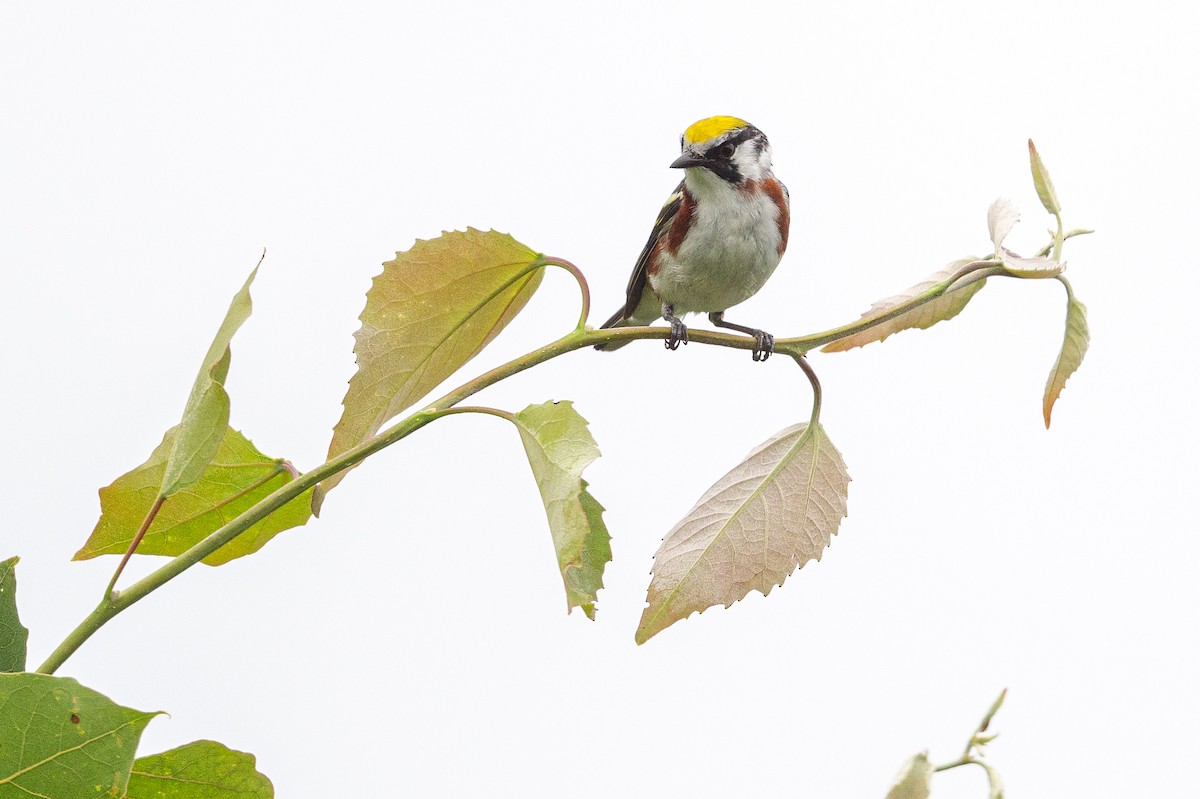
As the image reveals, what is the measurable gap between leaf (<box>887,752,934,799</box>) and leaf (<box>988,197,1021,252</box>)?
227 mm

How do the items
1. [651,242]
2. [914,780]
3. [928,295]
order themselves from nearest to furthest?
[914,780] → [928,295] → [651,242]

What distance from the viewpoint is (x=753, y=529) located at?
498 mm

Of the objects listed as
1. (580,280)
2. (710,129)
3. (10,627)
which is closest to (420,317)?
(580,280)

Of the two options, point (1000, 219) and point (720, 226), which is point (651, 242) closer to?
point (720, 226)

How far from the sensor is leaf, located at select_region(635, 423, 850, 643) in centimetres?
47

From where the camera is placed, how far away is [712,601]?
48 cm

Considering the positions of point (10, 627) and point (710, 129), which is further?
point (710, 129)

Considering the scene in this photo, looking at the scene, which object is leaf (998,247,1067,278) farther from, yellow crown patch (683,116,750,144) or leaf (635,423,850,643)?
yellow crown patch (683,116,750,144)

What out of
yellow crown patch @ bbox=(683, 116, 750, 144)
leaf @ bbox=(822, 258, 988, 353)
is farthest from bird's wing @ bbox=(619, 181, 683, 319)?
leaf @ bbox=(822, 258, 988, 353)

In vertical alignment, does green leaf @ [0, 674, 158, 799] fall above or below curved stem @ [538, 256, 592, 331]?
below

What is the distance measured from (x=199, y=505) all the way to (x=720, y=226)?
547mm

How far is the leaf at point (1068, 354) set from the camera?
484 mm

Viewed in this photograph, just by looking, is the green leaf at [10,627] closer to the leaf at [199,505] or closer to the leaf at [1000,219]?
the leaf at [199,505]

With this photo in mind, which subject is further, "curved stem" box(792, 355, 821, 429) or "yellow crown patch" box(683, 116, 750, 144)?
"yellow crown patch" box(683, 116, 750, 144)
